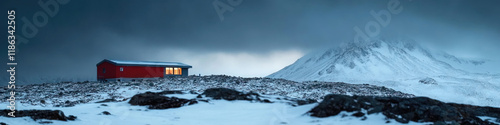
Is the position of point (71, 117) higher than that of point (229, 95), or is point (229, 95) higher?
point (229, 95)

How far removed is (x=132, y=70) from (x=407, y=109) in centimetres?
4276

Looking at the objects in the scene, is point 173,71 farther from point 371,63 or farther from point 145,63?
point 371,63

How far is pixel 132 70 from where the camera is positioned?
4900 cm

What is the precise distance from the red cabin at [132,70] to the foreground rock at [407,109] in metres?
39.3

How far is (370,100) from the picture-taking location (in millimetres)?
13742

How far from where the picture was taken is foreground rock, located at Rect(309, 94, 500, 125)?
38.4ft

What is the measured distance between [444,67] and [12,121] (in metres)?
139

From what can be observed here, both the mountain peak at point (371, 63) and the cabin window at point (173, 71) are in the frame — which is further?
the mountain peak at point (371, 63)

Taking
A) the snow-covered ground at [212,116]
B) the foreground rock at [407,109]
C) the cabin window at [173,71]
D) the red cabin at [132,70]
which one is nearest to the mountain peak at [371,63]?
the cabin window at [173,71]

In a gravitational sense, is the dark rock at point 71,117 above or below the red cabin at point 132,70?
below

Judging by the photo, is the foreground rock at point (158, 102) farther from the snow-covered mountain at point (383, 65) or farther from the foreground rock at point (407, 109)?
the snow-covered mountain at point (383, 65)

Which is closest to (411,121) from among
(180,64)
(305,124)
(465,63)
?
(305,124)

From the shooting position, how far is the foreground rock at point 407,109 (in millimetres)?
11695

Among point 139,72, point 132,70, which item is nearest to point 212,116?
point 132,70
